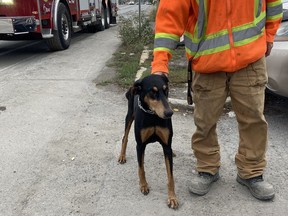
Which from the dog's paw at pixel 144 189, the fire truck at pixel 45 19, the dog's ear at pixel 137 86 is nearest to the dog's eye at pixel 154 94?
the dog's ear at pixel 137 86

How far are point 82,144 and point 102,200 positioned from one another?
1.11 meters

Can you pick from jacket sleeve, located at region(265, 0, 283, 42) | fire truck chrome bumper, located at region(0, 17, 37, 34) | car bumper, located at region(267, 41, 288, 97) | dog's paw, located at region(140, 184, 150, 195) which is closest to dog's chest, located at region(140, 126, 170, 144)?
dog's paw, located at region(140, 184, 150, 195)

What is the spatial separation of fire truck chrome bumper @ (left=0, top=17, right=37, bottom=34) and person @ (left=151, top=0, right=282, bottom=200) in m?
5.70

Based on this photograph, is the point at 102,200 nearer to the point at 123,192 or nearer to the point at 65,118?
the point at 123,192

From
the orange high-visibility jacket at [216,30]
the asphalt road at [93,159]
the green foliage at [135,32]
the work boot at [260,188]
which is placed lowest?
the asphalt road at [93,159]

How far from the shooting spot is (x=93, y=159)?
3537 millimetres

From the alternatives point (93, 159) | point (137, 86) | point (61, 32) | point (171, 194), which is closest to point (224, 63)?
point (137, 86)

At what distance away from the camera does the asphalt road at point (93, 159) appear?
2785 mm

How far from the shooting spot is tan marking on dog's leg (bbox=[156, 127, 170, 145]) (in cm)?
Answer: 268

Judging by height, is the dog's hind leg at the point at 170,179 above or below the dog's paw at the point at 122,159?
above

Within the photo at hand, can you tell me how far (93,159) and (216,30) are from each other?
1.75 m

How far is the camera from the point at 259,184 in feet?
9.36

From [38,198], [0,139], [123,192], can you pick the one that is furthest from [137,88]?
[0,139]

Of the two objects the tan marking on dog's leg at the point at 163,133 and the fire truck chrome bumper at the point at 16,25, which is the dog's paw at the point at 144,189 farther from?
the fire truck chrome bumper at the point at 16,25
